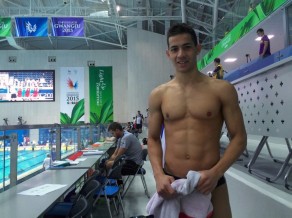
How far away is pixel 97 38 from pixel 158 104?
1976cm

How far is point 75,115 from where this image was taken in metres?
19.5

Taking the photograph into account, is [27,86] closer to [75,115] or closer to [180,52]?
[75,115]

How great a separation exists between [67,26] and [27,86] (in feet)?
36.2

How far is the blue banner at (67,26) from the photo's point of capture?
32.1ft

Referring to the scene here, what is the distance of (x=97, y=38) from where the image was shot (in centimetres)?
2034

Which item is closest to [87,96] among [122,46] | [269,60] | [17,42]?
[122,46]

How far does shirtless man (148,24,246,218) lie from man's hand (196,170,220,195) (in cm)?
6

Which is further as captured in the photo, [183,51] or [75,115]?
[75,115]

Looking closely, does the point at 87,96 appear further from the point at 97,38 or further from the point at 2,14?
the point at 2,14

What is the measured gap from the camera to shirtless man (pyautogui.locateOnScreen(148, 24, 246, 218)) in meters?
1.37

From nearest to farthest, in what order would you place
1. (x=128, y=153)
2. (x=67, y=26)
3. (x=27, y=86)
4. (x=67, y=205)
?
1. (x=67, y=205)
2. (x=128, y=153)
3. (x=67, y=26)
4. (x=27, y=86)

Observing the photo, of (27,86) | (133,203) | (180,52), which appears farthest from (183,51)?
(27,86)

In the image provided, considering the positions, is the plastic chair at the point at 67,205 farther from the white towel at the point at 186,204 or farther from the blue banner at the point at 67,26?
the blue banner at the point at 67,26

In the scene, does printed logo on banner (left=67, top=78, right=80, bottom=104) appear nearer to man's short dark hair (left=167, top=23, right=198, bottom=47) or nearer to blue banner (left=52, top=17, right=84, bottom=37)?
blue banner (left=52, top=17, right=84, bottom=37)
